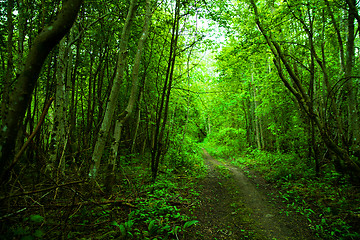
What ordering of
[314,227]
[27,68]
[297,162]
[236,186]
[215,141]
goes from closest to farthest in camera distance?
[27,68]
[314,227]
[236,186]
[297,162]
[215,141]

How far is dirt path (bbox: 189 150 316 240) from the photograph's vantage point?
3924mm

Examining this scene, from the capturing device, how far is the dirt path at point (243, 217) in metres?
3.92

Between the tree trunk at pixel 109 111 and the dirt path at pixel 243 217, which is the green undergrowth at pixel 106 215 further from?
the tree trunk at pixel 109 111

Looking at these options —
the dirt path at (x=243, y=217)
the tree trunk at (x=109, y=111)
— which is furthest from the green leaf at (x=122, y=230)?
the tree trunk at (x=109, y=111)

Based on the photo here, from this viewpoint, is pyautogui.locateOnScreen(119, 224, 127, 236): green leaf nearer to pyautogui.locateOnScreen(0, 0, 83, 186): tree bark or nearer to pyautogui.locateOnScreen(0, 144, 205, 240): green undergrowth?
pyautogui.locateOnScreen(0, 144, 205, 240): green undergrowth

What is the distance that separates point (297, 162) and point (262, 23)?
6.61 m

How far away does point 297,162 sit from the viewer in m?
→ 8.41

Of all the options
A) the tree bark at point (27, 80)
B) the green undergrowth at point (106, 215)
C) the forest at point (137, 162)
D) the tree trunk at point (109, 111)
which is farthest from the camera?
the tree trunk at point (109, 111)

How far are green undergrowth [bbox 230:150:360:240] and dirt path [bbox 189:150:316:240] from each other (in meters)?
0.37

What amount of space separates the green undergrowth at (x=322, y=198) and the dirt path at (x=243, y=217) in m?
0.37

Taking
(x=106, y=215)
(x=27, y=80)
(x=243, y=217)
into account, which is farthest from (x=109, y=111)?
(x=243, y=217)

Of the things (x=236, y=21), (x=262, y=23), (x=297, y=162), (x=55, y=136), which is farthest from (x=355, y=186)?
(x=55, y=136)

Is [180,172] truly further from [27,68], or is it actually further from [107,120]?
[27,68]

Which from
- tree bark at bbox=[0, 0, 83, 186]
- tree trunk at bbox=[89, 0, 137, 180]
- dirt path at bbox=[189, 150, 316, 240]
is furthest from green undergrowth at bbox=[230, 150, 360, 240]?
tree bark at bbox=[0, 0, 83, 186]
